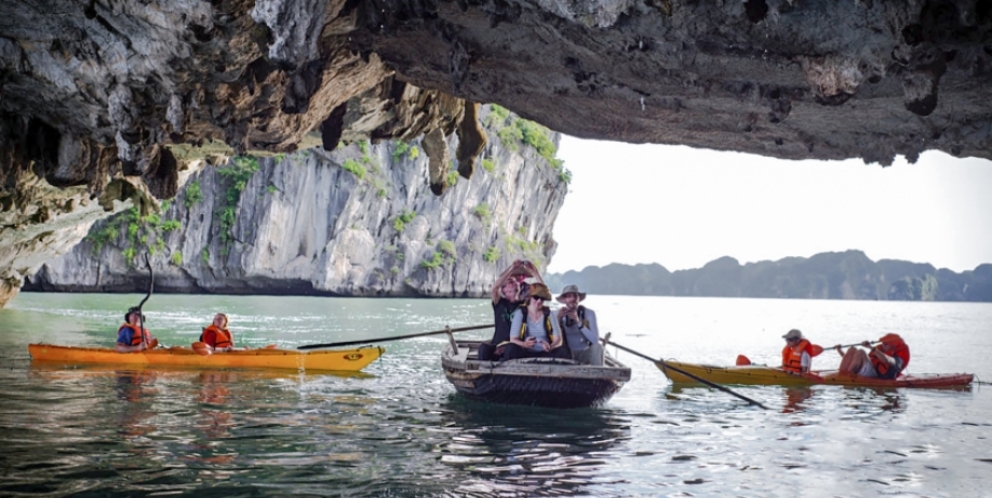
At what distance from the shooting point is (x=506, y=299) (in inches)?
440

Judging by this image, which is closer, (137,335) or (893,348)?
(137,335)

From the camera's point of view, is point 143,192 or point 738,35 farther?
point 143,192

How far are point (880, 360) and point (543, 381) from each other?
7.66 meters

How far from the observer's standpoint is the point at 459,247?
220 feet

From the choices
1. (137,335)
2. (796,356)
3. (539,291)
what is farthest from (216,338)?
(796,356)

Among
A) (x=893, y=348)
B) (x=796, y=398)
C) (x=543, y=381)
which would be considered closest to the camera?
(x=543, y=381)

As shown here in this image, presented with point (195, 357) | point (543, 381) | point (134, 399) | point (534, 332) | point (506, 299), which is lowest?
point (134, 399)

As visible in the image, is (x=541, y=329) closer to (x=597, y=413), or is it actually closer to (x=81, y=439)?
(x=597, y=413)

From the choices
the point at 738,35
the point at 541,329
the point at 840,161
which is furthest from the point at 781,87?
the point at 541,329

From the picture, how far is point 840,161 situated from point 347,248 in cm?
5039

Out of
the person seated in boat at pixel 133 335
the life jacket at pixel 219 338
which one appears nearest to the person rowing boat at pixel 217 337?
the life jacket at pixel 219 338

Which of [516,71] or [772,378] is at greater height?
[516,71]

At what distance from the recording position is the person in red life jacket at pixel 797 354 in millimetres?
14734

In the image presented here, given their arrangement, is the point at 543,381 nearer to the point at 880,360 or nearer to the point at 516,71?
the point at 516,71
